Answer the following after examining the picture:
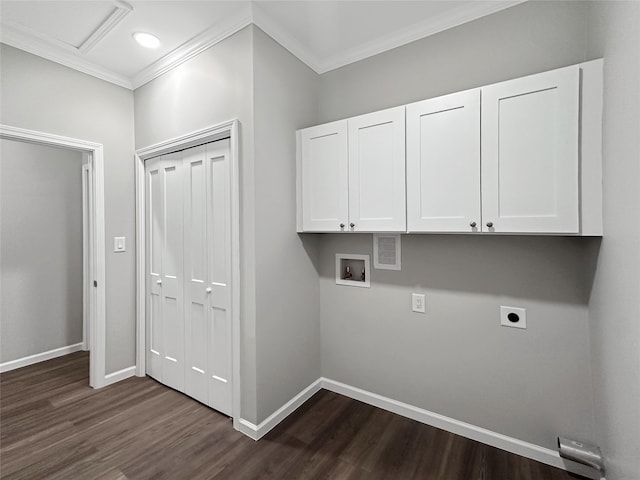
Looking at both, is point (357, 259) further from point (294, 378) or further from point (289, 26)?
point (289, 26)

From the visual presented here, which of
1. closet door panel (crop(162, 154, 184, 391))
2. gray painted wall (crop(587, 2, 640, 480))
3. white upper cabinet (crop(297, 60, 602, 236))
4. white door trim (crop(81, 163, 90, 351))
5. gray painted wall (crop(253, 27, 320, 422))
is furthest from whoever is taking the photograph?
white door trim (crop(81, 163, 90, 351))

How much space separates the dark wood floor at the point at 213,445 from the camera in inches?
64.2

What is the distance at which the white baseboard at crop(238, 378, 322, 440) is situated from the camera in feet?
6.25

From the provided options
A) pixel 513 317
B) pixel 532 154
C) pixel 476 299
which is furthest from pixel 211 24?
pixel 513 317

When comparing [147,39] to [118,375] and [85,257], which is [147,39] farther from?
[118,375]

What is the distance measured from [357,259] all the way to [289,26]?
1.75 meters

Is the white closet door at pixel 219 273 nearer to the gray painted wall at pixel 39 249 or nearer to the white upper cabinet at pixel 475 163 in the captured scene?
the white upper cabinet at pixel 475 163

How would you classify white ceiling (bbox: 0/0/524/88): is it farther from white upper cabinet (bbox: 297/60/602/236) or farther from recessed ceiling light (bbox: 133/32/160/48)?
white upper cabinet (bbox: 297/60/602/236)

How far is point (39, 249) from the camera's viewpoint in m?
3.15

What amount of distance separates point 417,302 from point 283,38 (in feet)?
6.94

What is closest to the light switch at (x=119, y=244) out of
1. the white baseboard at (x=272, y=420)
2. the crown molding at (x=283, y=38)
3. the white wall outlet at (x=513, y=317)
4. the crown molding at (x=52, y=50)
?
the crown molding at (x=52, y=50)

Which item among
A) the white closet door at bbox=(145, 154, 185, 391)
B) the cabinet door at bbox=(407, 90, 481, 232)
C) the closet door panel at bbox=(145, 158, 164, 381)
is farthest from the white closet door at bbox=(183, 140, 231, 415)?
the cabinet door at bbox=(407, 90, 481, 232)

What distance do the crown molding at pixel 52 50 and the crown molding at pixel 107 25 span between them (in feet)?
0.46

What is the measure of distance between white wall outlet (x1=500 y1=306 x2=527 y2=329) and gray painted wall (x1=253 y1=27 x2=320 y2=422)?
134cm
